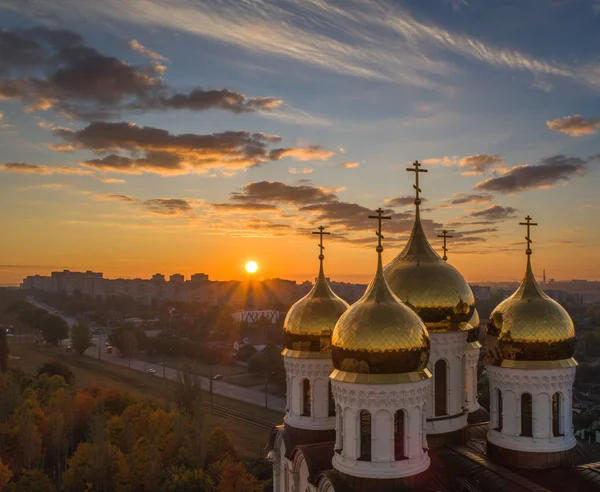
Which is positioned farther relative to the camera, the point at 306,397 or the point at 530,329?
the point at 306,397

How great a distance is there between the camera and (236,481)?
21.3 meters

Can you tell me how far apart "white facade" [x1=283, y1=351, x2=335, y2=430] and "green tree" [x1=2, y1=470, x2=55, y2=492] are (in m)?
12.9

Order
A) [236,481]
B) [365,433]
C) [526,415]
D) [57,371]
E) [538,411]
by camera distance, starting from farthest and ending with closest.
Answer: [57,371] → [236,481] → [526,415] → [538,411] → [365,433]

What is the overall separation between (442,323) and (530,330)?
1.73 m

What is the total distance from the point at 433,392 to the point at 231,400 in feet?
93.1

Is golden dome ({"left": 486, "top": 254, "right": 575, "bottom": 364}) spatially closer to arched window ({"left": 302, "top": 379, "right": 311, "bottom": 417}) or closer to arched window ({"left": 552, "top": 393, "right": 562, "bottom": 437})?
arched window ({"left": 552, "top": 393, "right": 562, "bottom": 437})

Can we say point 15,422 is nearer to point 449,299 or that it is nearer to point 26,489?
point 26,489

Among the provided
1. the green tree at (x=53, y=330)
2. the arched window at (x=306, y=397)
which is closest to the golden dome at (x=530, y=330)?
the arched window at (x=306, y=397)

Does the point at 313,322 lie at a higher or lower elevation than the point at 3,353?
higher

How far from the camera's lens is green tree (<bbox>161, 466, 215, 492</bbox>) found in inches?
827

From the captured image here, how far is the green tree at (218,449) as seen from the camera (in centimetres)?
2561

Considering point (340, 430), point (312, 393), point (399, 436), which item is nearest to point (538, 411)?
point (399, 436)

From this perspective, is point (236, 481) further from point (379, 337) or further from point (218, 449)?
point (379, 337)

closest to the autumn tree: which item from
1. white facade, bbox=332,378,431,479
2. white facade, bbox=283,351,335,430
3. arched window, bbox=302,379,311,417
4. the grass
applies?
the grass
